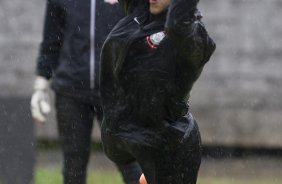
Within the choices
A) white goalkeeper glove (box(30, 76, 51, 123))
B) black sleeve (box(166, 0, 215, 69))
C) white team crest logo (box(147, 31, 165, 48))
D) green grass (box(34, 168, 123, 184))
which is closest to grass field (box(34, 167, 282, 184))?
green grass (box(34, 168, 123, 184))

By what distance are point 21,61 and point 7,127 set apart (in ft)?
7.11

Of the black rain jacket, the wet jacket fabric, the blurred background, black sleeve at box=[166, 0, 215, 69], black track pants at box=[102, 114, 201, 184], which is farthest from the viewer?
the blurred background

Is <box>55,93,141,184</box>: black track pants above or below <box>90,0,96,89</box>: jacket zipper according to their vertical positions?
below

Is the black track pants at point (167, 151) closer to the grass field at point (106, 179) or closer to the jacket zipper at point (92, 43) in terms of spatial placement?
the jacket zipper at point (92, 43)

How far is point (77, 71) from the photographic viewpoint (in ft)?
Result: 21.6

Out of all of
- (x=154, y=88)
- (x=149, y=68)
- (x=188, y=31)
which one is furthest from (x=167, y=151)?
(x=188, y=31)

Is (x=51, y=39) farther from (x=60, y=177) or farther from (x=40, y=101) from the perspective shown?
(x=60, y=177)

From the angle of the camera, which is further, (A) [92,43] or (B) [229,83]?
(B) [229,83]

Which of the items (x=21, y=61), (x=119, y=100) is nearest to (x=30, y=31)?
(x=21, y=61)

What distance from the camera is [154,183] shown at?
197 inches

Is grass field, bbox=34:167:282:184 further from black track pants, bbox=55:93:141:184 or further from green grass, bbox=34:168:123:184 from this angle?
black track pants, bbox=55:93:141:184

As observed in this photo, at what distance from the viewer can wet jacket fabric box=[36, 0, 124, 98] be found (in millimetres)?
6438

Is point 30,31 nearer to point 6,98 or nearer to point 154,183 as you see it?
point 6,98

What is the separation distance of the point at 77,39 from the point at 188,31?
2.09 m
